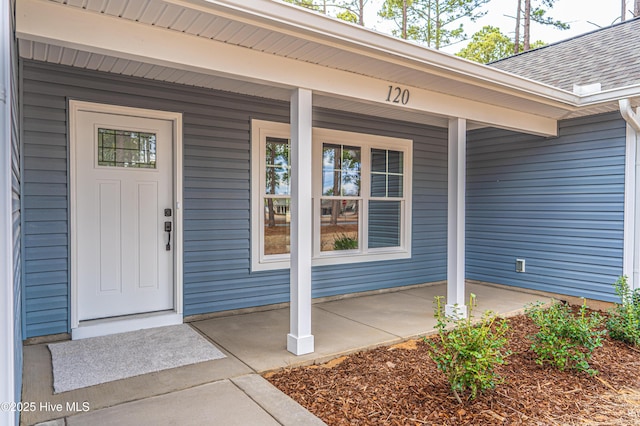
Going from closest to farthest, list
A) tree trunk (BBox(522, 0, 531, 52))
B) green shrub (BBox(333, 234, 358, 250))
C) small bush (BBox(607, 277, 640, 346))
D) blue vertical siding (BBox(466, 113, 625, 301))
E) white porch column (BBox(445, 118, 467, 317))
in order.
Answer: small bush (BBox(607, 277, 640, 346)) → white porch column (BBox(445, 118, 467, 317)) → blue vertical siding (BBox(466, 113, 625, 301)) → green shrub (BBox(333, 234, 358, 250)) → tree trunk (BBox(522, 0, 531, 52))

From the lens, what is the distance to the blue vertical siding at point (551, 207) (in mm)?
5246

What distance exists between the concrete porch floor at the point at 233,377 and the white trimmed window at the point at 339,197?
2.79 ft

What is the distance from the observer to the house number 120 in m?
3.94

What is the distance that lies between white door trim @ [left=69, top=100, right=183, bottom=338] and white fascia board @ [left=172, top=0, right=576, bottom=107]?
182 centimetres

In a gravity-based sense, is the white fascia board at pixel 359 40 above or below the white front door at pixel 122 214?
above

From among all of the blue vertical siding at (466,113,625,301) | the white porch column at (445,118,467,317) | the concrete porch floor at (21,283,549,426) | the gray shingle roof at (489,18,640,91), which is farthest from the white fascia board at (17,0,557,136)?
the gray shingle roof at (489,18,640,91)

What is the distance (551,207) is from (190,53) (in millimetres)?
5128

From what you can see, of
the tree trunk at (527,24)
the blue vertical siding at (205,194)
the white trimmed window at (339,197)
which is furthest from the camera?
the tree trunk at (527,24)

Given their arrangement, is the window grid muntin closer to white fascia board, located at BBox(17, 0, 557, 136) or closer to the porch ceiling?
the porch ceiling

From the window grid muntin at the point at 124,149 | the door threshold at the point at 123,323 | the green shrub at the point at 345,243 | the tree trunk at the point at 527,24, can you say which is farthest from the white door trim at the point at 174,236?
the tree trunk at the point at 527,24

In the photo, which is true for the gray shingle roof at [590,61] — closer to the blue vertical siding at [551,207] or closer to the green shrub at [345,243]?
the blue vertical siding at [551,207]

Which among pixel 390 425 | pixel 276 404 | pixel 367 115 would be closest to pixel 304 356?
pixel 276 404

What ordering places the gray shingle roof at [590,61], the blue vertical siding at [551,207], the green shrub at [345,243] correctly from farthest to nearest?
the green shrub at [345,243] < the gray shingle roof at [590,61] < the blue vertical siding at [551,207]

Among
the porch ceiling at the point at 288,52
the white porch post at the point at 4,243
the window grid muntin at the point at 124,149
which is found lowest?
the white porch post at the point at 4,243
